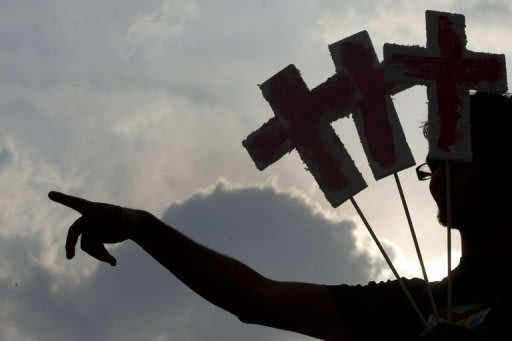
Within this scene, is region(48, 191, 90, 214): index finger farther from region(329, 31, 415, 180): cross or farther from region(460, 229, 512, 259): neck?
region(460, 229, 512, 259): neck

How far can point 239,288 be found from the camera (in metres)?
3.74

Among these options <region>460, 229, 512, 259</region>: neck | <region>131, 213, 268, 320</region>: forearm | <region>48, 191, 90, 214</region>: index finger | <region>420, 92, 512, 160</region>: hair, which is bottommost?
<region>460, 229, 512, 259</region>: neck

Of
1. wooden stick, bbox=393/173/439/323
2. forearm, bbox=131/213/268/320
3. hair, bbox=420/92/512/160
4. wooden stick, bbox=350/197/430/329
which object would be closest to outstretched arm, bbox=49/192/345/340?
forearm, bbox=131/213/268/320

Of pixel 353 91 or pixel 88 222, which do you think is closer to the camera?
pixel 88 222

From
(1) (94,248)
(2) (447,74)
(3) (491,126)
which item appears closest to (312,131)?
(2) (447,74)

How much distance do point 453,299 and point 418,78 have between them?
1049 millimetres

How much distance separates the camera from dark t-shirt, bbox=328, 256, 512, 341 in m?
3.17

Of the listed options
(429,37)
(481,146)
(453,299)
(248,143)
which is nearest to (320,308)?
(453,299)

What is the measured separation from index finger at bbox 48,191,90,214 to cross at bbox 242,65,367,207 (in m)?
0.92

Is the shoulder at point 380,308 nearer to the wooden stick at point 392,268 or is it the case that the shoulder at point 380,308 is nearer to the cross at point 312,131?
the wooden stick at point 392,268

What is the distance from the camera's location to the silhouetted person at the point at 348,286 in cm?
337

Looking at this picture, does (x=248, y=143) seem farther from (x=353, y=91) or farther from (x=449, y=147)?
(x=449, y=147)

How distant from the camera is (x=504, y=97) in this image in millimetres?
4195

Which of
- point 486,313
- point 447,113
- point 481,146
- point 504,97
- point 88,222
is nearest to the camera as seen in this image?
point 486,313
